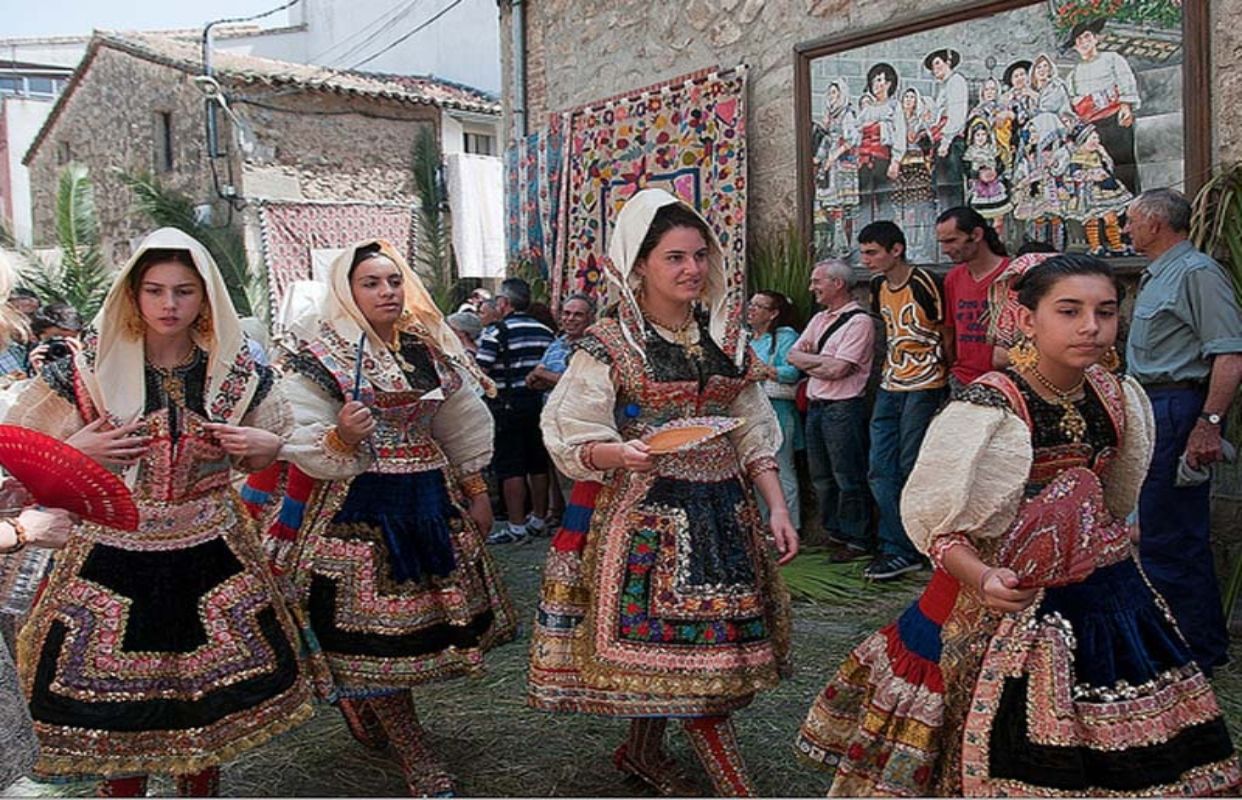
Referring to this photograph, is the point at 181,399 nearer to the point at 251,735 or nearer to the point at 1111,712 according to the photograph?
the point at 251,735

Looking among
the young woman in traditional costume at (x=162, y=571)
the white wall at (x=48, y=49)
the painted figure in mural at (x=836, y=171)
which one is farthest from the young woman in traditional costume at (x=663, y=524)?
the white wall at (x=48, y=49)

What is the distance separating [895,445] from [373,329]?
10.7ft

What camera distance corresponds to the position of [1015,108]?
19.4 ft

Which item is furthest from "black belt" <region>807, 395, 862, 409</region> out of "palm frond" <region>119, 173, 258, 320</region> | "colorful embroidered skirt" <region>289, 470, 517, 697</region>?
"palm frond" <region>119, 173, 258, 320</region>

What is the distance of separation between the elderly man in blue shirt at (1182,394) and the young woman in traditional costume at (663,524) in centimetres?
192

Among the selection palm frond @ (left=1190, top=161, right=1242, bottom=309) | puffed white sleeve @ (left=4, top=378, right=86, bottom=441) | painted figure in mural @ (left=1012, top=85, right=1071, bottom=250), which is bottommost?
puffed white sleeve @ (left=4, top=378, right=86, bottom=441)

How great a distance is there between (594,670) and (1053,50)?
4117mm

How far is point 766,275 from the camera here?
7.52 m

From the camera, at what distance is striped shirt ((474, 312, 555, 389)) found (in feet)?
26.2

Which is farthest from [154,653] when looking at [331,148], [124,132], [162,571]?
[124,132]

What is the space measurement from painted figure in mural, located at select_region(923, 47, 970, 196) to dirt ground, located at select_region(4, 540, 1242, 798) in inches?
110

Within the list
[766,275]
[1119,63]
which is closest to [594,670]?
[1119,63]

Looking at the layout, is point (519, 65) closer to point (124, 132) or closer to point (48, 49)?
point (124, 132)

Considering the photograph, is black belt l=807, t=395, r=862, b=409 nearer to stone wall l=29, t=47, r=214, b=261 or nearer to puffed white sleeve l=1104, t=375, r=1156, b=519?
puffed white sleeve l=1104, t=375, r=1156, b=519
